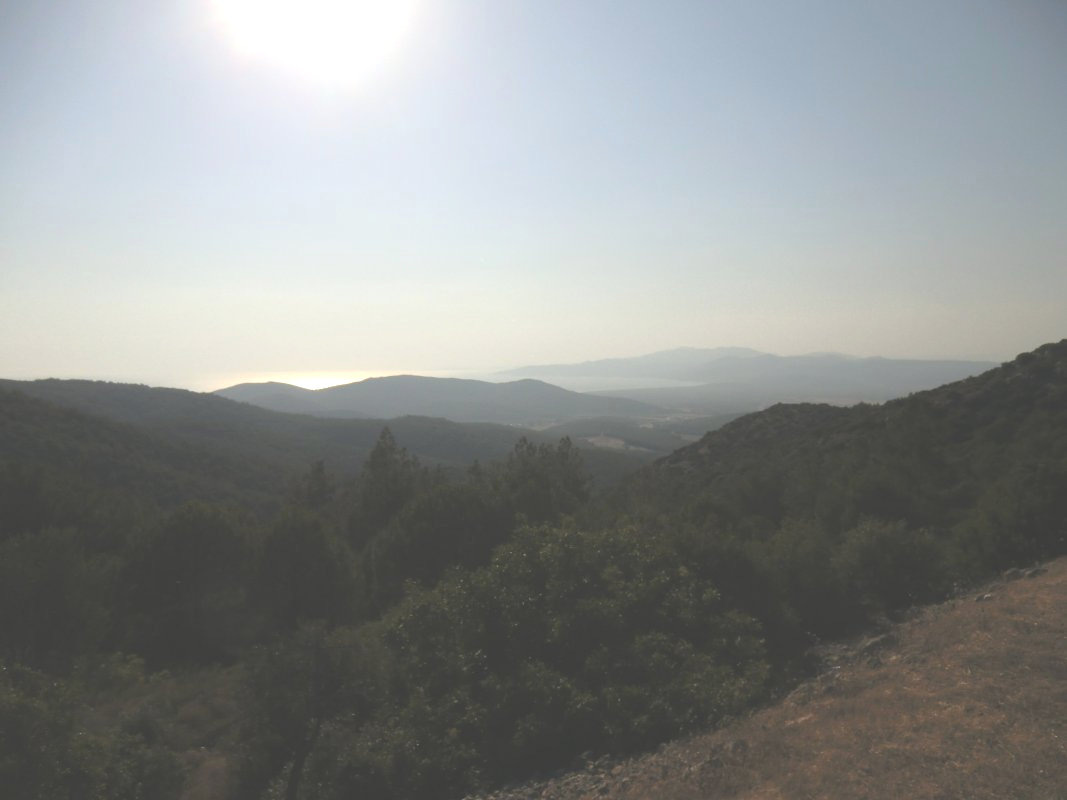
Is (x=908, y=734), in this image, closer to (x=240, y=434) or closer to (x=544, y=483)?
(x=544, y=483)

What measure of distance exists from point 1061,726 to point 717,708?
4.14m

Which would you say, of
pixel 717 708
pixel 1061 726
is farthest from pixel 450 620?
pixel 1061 726

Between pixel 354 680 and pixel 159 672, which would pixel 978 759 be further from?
pixel 159 672

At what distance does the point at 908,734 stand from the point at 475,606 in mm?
8015

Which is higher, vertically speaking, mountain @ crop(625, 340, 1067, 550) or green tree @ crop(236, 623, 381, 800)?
mountain @ crop(625, 340, 1067, 550)

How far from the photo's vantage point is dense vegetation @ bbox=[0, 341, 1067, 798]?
9.77 meters

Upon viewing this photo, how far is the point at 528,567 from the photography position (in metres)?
13.4

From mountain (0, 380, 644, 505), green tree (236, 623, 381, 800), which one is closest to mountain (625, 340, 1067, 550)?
green tree (236, 623, 381, 800)

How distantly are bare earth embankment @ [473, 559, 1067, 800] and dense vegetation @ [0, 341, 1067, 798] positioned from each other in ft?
3.39

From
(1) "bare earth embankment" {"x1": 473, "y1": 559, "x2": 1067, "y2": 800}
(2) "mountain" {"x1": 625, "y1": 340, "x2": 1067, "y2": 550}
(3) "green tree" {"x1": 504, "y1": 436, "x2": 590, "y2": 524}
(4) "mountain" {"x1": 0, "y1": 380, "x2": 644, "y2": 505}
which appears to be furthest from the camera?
(4) "mountain" {"x1": 0, "y1": 380, "x2": 644, "y2": 505}

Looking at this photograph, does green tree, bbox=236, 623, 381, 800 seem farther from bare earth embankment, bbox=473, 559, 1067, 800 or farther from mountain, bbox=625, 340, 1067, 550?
mountain, bbox=625, 340, 1067, 550

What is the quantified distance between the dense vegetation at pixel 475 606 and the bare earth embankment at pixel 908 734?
103 cm

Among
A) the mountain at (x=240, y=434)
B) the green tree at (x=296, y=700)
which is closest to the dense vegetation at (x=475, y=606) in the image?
the green tree at (x=296, y=700)

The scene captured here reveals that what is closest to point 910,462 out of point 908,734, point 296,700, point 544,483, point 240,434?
point 544,483
